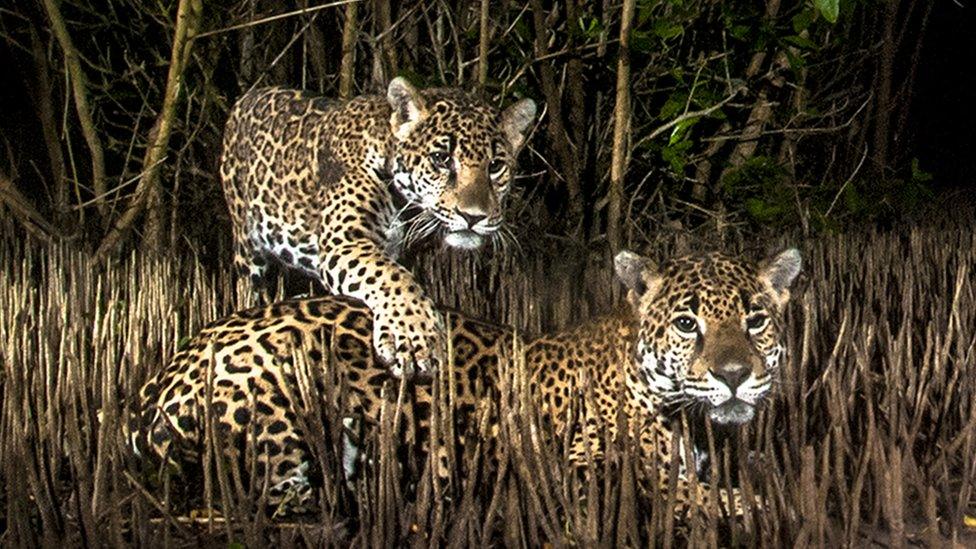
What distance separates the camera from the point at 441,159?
513 centimetres

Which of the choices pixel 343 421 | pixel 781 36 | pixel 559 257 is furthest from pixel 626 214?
pixel 343 421

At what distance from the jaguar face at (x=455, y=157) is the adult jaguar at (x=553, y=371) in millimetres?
694

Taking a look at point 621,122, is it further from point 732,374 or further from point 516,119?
point 732,374

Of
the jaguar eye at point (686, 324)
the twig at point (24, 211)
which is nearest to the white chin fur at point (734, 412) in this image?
the jaguar eye at point (686, 324)

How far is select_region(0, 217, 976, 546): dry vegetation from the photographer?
11.5 feet

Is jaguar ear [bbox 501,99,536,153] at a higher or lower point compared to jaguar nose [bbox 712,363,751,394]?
higher

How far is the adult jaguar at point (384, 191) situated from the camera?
4.70 metres

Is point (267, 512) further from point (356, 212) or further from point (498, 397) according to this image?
point (356, 212)

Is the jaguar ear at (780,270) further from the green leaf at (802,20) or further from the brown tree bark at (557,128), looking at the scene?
the brown tree bark at (557,128)

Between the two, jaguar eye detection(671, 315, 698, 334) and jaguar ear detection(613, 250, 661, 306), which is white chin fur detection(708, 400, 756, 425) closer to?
jaguar eye detection(671, 315, 698, 334)

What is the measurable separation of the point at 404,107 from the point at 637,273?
1.37 meters

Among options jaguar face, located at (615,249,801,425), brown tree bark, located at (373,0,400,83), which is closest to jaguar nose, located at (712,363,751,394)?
jaguar face, located at (615,249,801,425)

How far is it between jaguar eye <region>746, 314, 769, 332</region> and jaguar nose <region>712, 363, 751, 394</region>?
0.21 m

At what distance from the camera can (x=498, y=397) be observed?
4.34 m
